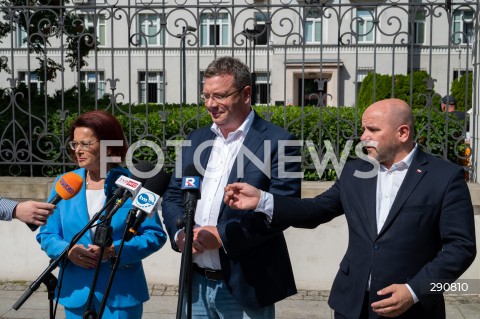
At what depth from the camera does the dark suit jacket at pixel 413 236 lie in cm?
319

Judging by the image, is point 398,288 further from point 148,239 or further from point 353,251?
point 148,239

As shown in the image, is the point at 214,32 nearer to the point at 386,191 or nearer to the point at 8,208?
the point at 8,208

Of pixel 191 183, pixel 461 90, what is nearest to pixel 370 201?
pixel 191 183

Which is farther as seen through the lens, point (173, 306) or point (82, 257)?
point (173, 306)

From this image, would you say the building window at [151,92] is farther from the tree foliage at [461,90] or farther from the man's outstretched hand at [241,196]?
the man's outstretched hand at [241,196]

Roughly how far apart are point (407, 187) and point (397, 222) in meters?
0.18

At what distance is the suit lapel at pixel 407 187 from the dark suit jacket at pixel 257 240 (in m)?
0.57

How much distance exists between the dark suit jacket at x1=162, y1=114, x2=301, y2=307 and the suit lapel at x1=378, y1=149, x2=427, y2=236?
57 centimetres

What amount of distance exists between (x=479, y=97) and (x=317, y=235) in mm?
2091

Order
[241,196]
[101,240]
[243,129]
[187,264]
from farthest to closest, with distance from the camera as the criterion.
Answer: [243,129], [241,196], [101,240], [187,264]

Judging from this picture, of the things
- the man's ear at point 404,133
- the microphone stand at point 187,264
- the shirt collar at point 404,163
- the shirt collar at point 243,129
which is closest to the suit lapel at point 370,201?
the shirt collar at point 404,163

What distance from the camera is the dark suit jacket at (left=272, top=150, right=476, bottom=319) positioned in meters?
3.19

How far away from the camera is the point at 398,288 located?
3186mm

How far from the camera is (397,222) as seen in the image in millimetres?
3309
